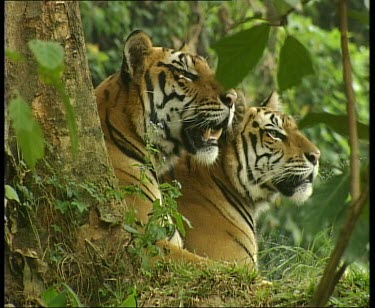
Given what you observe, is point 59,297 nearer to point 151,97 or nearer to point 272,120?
point 151,97

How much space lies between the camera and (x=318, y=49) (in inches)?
409

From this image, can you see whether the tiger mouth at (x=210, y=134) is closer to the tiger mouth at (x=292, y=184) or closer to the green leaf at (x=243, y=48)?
the tiger mouth at (x=292, y=184)

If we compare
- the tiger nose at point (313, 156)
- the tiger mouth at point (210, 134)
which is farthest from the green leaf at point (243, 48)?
the tiger nose at point (313, 156)

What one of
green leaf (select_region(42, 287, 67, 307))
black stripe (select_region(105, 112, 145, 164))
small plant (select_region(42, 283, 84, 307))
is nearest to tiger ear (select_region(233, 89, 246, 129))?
black stripe (select_region(105, 112, 145, 164))

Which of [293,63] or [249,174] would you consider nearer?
[293,63]

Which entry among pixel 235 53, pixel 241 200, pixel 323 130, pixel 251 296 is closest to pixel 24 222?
pixel 251 296

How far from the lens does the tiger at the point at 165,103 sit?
15.2 ft

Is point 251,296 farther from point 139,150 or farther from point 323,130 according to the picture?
point 323,130

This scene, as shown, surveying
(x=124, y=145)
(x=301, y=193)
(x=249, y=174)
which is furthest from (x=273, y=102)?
(x=124, y=145)

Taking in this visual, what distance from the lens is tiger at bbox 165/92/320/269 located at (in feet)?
16.6

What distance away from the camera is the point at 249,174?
208 inches

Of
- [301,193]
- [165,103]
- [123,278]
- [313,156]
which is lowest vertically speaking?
[123,278]

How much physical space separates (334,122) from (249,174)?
295cm

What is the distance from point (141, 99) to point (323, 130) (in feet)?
15.9
